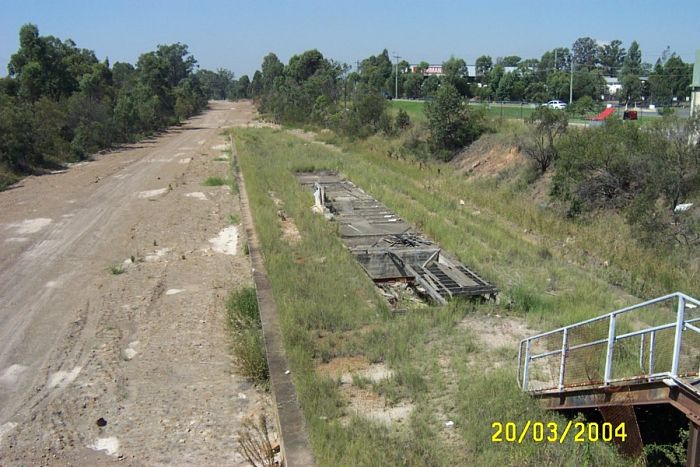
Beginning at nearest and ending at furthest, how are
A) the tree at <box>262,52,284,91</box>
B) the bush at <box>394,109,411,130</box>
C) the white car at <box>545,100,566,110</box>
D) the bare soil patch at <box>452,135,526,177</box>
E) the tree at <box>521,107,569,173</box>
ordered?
the tree at <box>521,107,569,173</box> < the white car at <box>545,100,566,110</box> < the bare soil patch at <box>452,135,526,177</box> < the bush at <box>394,109,411,130</box> < the tree at <box>262,52,284,91</box>

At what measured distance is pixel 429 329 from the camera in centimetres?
980

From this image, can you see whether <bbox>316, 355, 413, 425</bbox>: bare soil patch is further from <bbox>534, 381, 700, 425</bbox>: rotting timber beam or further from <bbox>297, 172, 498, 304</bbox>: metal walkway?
<bbox>297, 172, 498, 304</bbox>: metal walkway

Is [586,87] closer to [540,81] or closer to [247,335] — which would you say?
[540,81]

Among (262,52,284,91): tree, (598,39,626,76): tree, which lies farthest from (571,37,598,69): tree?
(262,52,284,91): tree

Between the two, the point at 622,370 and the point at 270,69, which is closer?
the point at 622,370

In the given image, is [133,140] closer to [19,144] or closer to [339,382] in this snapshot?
[19,144]

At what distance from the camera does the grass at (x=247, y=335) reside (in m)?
9.42

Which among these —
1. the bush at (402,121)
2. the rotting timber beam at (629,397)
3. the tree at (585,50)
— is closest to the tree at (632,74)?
the tree at (585,50)

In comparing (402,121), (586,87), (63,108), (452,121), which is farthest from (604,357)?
(586,87)

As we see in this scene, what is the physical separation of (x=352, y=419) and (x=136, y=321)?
247 inches

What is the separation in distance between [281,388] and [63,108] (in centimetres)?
3988

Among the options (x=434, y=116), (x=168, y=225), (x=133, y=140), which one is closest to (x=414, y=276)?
(x=168, y=225)

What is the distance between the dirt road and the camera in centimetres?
794

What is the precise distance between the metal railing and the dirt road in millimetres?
3668
